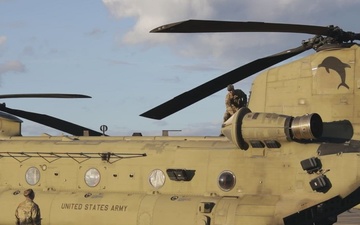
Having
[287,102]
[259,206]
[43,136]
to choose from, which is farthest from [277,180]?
[43,136]

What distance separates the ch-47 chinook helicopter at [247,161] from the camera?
42.4 feet

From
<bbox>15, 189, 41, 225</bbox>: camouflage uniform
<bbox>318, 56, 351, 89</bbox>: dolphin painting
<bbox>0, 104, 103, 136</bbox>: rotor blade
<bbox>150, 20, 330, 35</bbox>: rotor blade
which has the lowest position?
<bbox>15, 189, 41, 225</bbox>: camouflage uniform

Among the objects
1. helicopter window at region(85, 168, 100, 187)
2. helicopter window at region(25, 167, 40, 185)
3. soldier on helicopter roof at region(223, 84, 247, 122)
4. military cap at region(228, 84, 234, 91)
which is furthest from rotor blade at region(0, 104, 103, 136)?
military cap at region(228, 84, 234, 91)

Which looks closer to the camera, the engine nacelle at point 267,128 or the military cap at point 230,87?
the engine nacelle at point 267,128

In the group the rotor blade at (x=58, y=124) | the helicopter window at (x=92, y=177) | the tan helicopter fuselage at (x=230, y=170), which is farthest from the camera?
the rotor blade at (x=58, y=124)

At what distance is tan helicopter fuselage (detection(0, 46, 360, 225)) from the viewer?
13.0m

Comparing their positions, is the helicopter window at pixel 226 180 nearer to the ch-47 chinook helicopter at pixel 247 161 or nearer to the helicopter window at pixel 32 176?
the ch-47 chinook helicopter at pixel 247 161

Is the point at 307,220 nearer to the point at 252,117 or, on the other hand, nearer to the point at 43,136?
the point at 252,117

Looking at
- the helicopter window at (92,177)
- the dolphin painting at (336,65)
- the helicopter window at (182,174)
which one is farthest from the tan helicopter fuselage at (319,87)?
the helicopter window at (92,177)

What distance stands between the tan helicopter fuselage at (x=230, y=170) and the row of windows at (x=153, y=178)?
0.07ft

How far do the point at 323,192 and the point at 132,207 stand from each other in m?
4.42

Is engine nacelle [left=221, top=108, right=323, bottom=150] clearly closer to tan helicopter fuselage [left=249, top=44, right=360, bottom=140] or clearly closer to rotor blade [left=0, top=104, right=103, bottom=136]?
tan helicopter fuselage [left=249, top=44, right=360, bottom=140]

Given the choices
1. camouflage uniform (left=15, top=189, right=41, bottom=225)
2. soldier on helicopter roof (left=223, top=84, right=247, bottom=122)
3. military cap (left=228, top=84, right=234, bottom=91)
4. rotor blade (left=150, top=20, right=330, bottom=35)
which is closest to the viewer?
rotor blade (left=150, top=20, right=330, bottom=35)

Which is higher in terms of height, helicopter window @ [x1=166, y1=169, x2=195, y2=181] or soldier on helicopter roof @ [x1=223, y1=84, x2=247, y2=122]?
soldier on helicopter roof @ [x1=223, y1=84, x2=247, y2=122]
